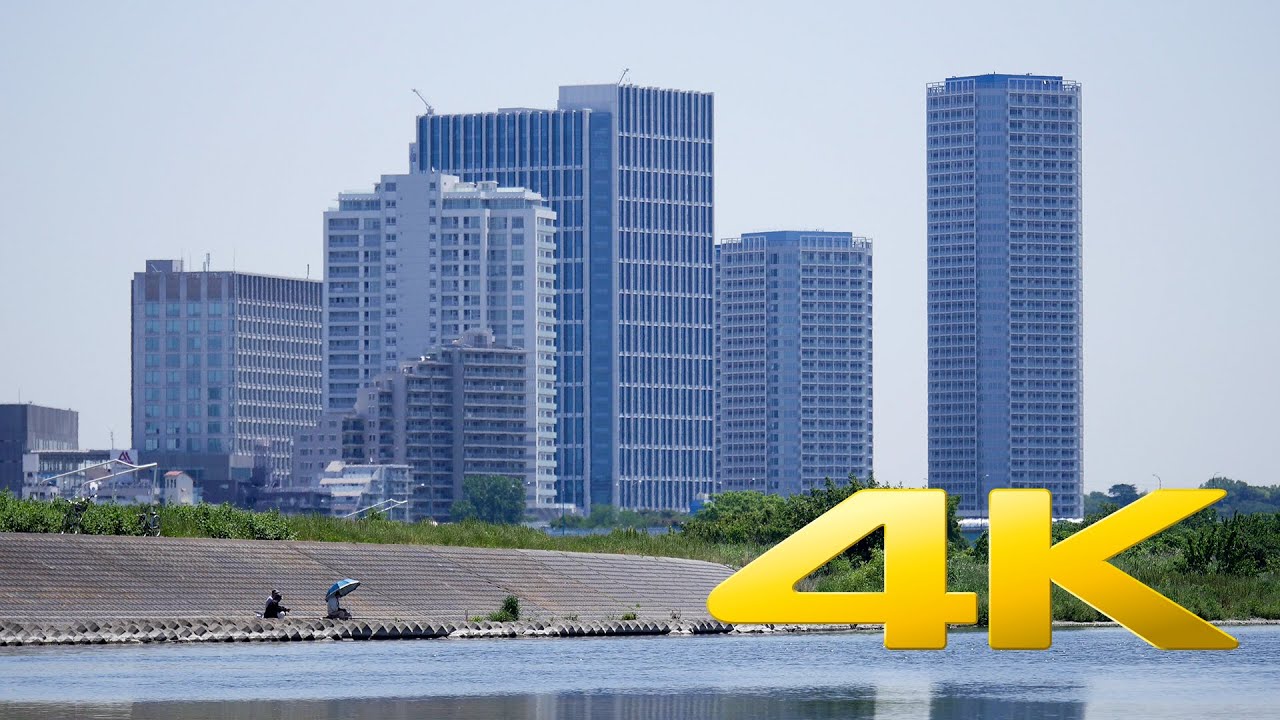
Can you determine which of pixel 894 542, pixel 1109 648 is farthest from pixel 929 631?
pixel 1109 648

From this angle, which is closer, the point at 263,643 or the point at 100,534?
the point at 263,643

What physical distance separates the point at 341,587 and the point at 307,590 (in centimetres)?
326

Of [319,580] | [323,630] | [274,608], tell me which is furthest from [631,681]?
[319,580]

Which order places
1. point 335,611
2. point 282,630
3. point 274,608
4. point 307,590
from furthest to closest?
point 307,590, point 335,611, point 274,608, point 282,630

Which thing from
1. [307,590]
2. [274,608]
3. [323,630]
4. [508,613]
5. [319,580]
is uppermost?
[319,580]

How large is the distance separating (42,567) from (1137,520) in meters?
40.5

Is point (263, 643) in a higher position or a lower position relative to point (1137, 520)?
lower

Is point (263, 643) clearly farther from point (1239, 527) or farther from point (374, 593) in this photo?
point (1239, 527)

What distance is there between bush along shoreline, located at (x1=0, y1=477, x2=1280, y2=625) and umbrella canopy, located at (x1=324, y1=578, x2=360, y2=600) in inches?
312

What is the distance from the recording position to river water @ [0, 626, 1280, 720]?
46688 millimetres

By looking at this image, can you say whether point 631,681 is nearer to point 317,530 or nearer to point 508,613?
point 508,613

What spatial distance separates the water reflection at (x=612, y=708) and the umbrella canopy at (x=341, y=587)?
99.6ft

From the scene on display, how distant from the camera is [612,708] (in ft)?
157

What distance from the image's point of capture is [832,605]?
4675 centimetres
